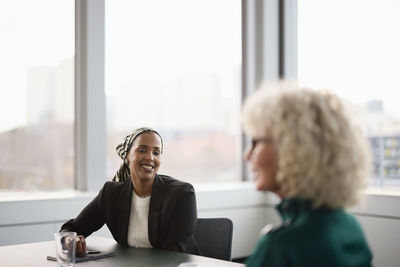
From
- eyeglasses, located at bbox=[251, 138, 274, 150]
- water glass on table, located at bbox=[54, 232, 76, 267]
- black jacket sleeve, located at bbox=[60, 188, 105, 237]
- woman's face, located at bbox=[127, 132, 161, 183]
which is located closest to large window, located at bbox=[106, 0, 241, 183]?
black jacket sleeve, located at bbox=[60, 188, 105, 237]

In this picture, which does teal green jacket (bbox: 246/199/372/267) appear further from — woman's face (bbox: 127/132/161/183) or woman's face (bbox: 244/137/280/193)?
woman's face (bbox: 127/132/161/183)

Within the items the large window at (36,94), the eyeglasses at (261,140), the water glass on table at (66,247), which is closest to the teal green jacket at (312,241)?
the eyeglasses at (261,140)

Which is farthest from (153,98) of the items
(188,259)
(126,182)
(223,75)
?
(188,259)

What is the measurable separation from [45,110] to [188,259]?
7.37 ft

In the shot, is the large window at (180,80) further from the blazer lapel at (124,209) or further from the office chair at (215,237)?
the office chair at (215,237)

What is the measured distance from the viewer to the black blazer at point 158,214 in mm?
2887

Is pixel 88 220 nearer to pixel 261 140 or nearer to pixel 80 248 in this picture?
pixel 80 248

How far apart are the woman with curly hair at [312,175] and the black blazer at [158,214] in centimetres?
155

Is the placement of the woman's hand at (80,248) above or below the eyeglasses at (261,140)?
below

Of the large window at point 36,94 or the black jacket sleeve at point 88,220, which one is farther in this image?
the large window at point 36,94

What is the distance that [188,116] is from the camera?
17.0 ft

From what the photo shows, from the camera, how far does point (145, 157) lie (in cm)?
305

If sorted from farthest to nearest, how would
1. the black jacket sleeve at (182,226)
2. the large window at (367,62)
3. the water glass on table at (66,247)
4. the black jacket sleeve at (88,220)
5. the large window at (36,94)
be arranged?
the large window at (367,62) → the large window at (36,94) → the black jacket sleeve at (88,220) → the black jacket sleeve at (182,226) → the water glass on table at (66,247)

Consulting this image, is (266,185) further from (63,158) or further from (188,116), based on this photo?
(188,116)
